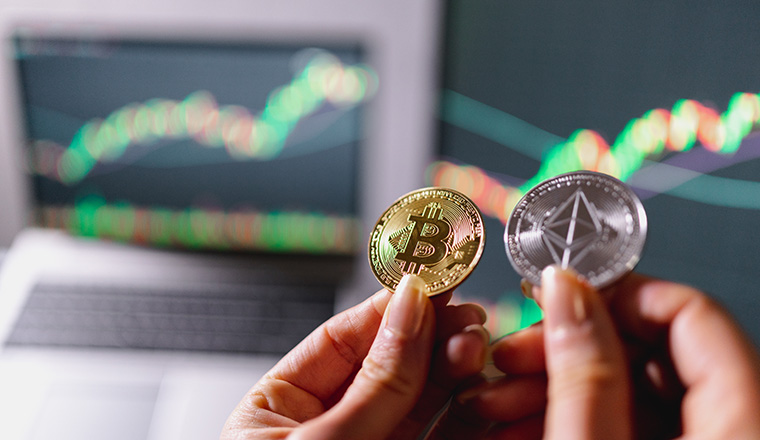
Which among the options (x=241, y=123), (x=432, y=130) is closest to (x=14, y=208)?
(x=241, y=123)

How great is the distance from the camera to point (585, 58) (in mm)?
953

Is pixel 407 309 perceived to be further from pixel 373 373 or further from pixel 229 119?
pixel 229 119

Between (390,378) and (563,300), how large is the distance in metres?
0.16

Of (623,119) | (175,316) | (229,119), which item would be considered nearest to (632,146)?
(623,119)

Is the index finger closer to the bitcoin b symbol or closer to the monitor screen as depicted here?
the bitcoin b symbol

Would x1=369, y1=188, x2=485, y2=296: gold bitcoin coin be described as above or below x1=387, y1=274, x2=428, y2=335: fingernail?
above

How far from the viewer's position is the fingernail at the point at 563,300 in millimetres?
417

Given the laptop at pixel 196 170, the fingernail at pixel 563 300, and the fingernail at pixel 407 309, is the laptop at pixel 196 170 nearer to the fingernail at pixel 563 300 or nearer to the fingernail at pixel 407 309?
the fingernail at pixel 407 309

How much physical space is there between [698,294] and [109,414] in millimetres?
882

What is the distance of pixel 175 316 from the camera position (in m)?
1.06

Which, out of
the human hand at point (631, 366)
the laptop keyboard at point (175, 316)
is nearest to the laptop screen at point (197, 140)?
the laptop keyboard at point (175, 316)

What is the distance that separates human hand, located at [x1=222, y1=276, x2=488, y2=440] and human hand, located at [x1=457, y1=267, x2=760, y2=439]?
0.17 ft

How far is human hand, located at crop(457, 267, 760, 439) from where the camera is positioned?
1.28ft

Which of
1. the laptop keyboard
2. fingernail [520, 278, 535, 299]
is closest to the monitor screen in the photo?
the laptop keyboard
